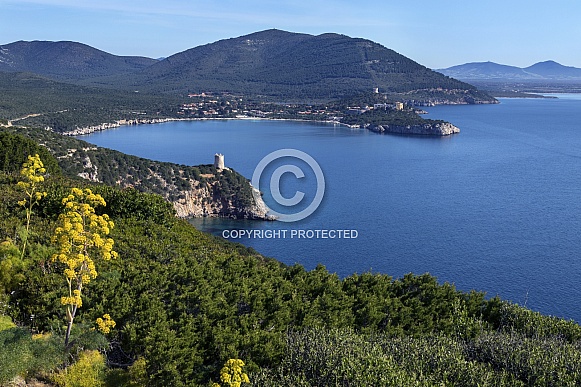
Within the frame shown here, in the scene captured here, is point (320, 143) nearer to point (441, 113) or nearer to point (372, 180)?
point (372, 180)

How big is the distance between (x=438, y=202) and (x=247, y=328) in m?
37.8

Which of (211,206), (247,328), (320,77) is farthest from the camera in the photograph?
(320,77)

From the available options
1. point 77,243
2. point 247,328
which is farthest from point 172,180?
point 77,243

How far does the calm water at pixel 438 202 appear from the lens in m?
29.9

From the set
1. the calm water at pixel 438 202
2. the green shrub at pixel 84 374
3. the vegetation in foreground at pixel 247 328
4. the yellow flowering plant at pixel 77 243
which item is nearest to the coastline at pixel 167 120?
the calm water at pixel 438 202

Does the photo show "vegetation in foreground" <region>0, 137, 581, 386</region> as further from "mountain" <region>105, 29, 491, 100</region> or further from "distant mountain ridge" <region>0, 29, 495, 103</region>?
"mountain" <region>105, 29, 491, 100</region>

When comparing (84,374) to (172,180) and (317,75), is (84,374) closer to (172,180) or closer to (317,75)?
(172,180)

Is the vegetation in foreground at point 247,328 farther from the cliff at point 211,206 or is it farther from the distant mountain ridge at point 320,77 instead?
the distant mountain ridge at point 320,77

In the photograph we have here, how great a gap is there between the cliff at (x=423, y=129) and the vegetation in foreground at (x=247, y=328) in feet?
257

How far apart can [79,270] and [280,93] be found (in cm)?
14907

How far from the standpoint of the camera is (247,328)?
29.8ft

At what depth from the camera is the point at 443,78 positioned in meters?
163

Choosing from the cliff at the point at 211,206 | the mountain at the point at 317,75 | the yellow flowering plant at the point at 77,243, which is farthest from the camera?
the mountain at the point at 317,75

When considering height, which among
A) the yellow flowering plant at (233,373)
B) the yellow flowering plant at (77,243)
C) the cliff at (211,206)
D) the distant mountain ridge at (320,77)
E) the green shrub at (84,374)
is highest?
the distant mountain ridge at (320,77)
